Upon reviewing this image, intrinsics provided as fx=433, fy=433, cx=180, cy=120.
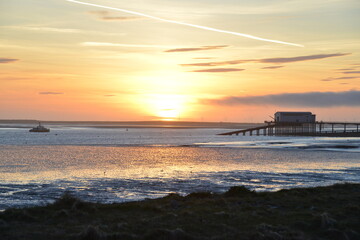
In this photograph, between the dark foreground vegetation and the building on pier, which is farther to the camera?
the building on pier

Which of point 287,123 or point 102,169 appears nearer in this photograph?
point 102,169

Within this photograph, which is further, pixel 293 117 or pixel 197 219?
pixel 293 117

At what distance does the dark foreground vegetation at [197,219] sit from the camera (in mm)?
15477

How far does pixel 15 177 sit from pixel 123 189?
11.9 meters

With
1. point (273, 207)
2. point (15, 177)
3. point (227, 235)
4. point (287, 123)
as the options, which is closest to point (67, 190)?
point (15, 177)

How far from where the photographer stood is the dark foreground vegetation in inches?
609

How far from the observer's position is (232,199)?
2281 cm

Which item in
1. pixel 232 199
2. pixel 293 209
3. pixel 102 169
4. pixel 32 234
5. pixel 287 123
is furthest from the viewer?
pixel 287 123

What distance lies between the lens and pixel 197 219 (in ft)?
59.4

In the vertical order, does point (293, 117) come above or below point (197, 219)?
above

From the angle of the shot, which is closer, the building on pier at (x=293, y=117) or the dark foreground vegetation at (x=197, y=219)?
the dark foreground vegetation at (x=197, y=219)

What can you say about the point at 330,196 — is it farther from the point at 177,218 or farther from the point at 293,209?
the point at 177,218

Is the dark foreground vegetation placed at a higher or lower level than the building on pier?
lower

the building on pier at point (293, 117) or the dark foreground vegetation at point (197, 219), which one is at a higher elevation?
the building on pier at point (293, 117)
